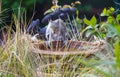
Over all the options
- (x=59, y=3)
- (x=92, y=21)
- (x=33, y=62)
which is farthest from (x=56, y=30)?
(x=59, y=3)

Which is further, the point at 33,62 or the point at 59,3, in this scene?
the point at 59,3

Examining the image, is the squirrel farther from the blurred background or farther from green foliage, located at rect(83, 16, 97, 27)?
the blurred background

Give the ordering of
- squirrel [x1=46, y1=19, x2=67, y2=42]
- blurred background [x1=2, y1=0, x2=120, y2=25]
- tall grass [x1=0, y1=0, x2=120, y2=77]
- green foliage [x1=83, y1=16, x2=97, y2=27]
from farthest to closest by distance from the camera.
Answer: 1. blurred background [x1=2, y1=0, x2=120, y2=25]
2. squirrel [x1=46, y1=19, x2=67, y2=42]
3. green foliage [x1=83, y1=16, x2=97, y2=27]
4. tall grass [x1=0, y1=0, x2=120, y2=77]

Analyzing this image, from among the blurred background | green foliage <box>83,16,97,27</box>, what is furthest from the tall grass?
the blurred background

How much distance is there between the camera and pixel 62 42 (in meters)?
3.47

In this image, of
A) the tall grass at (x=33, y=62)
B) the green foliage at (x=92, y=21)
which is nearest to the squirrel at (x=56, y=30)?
the tall grass at (x=33, y=62)

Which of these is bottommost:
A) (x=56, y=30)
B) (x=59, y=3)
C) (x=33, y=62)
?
(x=33, y=62)

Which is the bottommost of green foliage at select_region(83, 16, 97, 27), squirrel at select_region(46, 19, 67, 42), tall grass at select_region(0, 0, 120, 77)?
tall grass at select_region(0, 0, 120, 77)

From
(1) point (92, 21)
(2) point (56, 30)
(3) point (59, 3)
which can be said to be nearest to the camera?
(1) point (92, 21)

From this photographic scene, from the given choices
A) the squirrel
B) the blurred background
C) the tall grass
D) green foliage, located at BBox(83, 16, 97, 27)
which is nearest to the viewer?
the tall grass

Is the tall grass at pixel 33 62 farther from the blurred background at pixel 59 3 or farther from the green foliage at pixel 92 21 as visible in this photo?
the blurred background at pixel 59 3

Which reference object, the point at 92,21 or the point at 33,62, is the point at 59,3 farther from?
the point at 33,62

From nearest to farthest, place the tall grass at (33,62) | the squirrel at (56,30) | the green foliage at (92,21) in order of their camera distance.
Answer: the tall grass at (33,62), the green foliage at (92,21), the squirrel at (56,30)

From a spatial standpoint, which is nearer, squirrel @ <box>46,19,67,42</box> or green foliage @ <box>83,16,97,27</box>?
green foliage @ <box>83,16,97,27</box>
